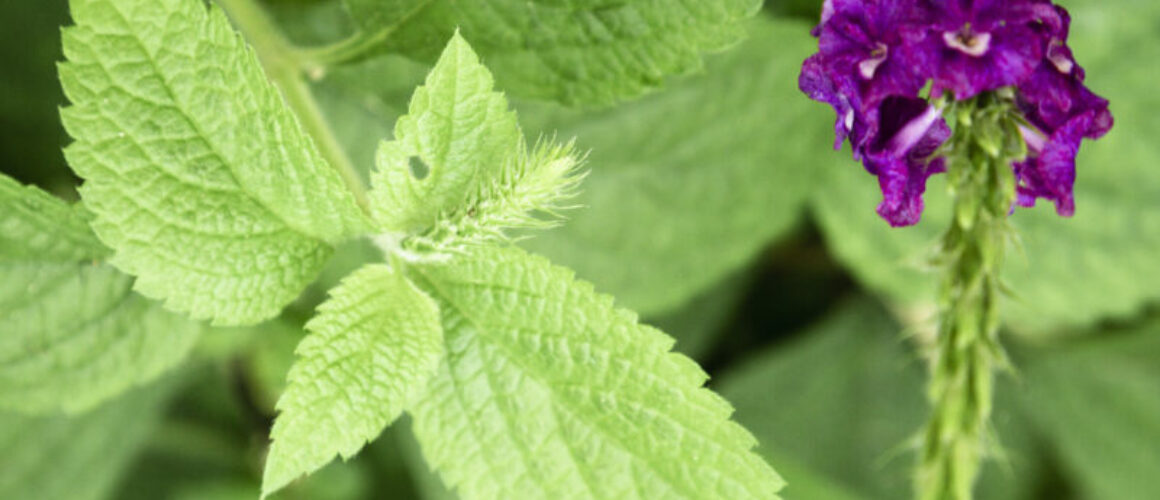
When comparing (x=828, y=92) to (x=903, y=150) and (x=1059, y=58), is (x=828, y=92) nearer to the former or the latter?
(x=903, y=150)

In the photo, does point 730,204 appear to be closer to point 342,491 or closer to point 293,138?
point 342,491

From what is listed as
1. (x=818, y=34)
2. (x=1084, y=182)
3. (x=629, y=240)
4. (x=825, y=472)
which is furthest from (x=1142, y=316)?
(x=818, y=34)

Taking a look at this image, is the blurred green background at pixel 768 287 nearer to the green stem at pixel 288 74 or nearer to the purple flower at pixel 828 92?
the green stem at pixel 288 74

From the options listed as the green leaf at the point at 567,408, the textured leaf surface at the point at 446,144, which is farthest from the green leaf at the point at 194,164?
the green leaf at the point at 567,408

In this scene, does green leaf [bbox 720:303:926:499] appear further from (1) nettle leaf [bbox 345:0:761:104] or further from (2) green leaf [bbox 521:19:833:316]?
(1) nettle leaf [bbox 345:0:761:104]

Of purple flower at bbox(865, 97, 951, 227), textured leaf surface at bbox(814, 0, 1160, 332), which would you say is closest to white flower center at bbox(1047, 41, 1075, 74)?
purple flower at bbox(865, 97, 951, 227)

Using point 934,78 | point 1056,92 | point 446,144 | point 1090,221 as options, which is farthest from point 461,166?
point 1090,221
